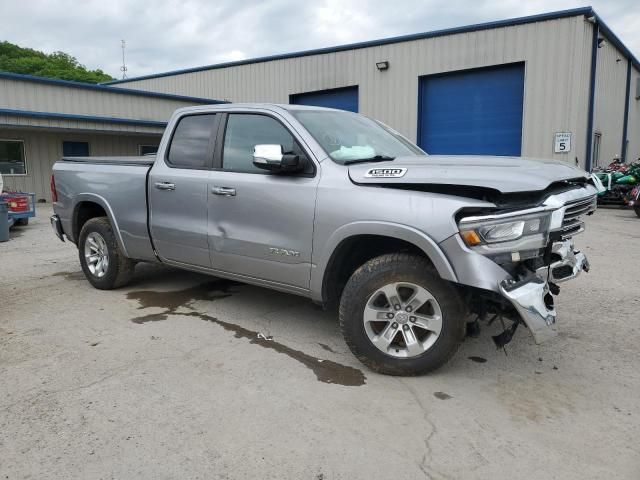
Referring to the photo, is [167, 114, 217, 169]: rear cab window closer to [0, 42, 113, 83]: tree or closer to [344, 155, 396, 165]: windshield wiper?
[344, 155, 396, 165]: windshield wiper

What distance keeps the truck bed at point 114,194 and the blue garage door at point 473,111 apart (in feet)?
41.3

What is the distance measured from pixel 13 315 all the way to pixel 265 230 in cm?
279

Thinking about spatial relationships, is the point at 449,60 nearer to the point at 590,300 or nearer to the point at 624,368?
the point at 590,300

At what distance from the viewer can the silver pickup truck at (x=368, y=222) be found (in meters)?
3.13

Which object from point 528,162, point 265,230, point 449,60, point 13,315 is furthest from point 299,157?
point 449,60

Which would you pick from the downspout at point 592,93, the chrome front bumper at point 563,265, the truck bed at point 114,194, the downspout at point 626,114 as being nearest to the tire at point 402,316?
the chrome front bumper at point 563,265

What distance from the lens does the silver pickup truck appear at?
313 centimetres

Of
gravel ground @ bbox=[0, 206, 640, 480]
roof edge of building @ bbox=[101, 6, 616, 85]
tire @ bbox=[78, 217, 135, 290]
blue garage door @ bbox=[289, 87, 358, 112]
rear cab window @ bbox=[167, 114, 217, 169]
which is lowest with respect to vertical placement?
gravel ground @ bbox=[0, 206, 640, 480]

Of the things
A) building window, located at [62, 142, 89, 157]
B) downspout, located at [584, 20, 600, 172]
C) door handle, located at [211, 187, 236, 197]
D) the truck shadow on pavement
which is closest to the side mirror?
door handle, located at [211, 187, 236, 197]

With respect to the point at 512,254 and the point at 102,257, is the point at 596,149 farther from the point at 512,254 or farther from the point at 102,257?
the point at 102,257

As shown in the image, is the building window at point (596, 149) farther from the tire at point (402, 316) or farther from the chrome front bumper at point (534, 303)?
the tire at point (402, 316)

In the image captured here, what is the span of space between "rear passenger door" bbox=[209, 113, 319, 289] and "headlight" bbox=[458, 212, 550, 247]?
1.19 metres

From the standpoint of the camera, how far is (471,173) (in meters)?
3.21

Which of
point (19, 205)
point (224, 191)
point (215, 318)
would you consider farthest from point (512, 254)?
point (19, 205)
